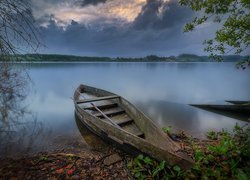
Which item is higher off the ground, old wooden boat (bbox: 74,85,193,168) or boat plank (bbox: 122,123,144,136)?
old wooden boat (bbox: 74,85,193,168)

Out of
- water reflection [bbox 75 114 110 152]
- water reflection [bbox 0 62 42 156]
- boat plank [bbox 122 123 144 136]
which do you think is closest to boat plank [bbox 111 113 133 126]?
boat plank [bbox 122 123 144 136]

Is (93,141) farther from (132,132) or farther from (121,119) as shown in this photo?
(132,132)

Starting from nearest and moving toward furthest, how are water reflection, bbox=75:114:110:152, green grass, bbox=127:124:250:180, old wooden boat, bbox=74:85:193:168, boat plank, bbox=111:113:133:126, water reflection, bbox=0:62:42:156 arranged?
green grass, bbox=127:124:250:180, old wooden boat, bbox=74:85:193:168, water reflection, bbox=75:114:110:152, water reflection, bbox=0:62:42:156, boat plank, bbox=111:113:133:126

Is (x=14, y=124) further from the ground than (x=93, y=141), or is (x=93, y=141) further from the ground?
(x=93, y=141)

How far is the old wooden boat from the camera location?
3691 millimetres

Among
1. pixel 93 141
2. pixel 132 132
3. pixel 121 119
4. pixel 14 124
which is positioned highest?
pixel 121 119

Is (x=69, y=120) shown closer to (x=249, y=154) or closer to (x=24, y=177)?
(x=24, y=177)

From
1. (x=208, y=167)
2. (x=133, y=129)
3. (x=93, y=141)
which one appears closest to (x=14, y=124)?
(x=93, y=141)

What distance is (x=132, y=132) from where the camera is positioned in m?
5.76

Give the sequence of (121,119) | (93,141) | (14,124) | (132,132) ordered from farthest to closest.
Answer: (14,124)
(121,119)
(93,141)
(132,132)

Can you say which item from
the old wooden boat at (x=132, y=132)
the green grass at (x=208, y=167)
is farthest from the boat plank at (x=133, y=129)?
the green grass at (x=208, y=167)

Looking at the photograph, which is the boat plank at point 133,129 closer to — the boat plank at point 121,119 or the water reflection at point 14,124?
the boat plank at point 121,119

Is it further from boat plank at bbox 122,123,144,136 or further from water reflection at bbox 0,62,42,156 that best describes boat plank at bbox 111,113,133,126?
water reflection at bbox 0,62,42,156

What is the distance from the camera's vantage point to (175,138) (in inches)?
242
